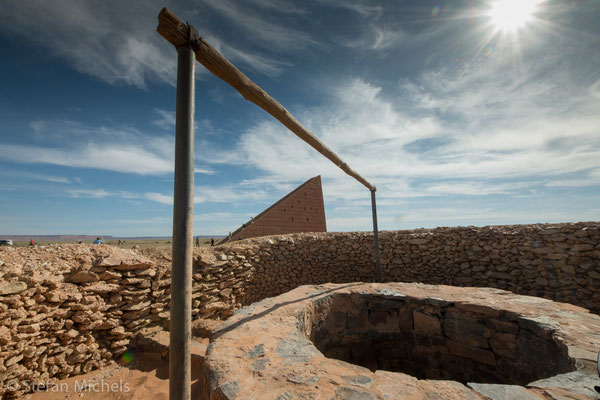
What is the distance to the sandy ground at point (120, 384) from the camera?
3.52 metres

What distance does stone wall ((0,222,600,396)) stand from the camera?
3.50 metres

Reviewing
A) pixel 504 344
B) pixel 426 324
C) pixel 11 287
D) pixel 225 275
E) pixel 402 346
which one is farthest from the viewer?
pixel 225 275

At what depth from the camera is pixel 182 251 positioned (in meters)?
1.88

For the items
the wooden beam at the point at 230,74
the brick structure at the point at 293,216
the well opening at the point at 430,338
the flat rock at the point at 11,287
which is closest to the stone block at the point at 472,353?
the well opening at the point at 430,338

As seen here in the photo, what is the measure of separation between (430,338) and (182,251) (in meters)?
4.17

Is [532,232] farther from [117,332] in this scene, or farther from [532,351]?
[117,332]

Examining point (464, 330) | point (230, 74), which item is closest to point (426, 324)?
point (464, 330)


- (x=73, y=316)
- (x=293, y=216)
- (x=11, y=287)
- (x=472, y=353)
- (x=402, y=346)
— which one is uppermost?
(x=293, y=216)

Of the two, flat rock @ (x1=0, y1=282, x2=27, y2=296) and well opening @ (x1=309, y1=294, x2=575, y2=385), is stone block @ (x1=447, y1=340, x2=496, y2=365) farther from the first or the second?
flat rock @ (x1=0, y1=282, x2=27, y2=296)

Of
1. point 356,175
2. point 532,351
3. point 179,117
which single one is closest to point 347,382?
point 179,117

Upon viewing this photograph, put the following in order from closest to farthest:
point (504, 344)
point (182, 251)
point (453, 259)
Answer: point (182, 251), point (504, 344), point (453, 259)

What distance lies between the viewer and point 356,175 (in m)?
5.68

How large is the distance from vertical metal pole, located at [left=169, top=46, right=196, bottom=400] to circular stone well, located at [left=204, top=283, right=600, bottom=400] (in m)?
0.26

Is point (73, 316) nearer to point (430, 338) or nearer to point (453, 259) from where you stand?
point (430, 338)
